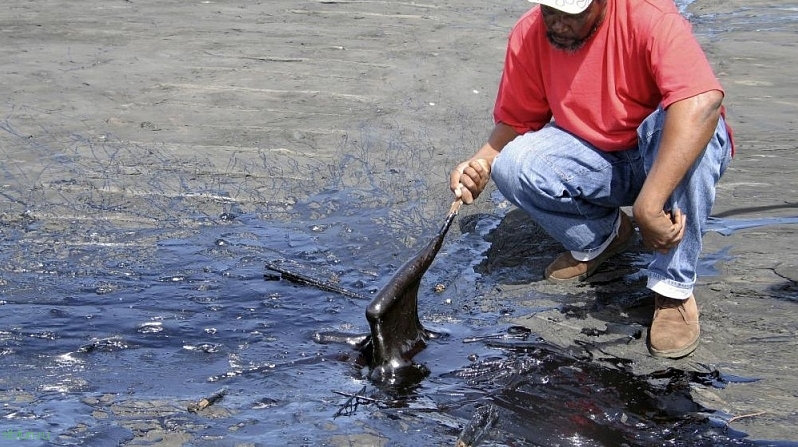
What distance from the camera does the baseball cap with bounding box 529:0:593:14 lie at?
10.5 ft

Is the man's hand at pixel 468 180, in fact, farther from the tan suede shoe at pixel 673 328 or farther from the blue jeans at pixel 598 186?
the tan suede shoe at pixel 673 328

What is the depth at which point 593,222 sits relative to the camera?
3.75 metres

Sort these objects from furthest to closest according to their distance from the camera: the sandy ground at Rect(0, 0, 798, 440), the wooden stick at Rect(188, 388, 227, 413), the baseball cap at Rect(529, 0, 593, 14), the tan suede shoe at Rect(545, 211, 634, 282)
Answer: the tan suede shoe at Rect(545, 211, 634, 282) → the sandy ground at Rect(0, 0, 798, 440) → the baseball cap at Rect(529, 0, 593, 14) → the wooden stick at Rect(188, 388, 227, 413)

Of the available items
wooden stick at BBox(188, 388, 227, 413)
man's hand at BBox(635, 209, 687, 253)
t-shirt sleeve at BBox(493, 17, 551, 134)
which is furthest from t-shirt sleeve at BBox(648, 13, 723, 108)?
wooden stick at BBox(188, 388, 227, 413)

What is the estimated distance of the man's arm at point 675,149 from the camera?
304cm

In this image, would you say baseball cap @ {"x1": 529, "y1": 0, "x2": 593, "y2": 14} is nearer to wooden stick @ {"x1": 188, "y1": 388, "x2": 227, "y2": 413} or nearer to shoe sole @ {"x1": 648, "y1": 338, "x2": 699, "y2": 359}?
shoe sole @ {"x1": 648, "y1": 338, "x2": 699, "y2": 359}

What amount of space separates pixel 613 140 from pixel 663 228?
0.47m

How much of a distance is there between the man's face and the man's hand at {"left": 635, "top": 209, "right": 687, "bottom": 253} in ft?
2.21

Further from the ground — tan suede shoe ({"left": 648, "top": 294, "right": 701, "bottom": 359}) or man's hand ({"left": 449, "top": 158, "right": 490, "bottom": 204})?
man's hand ({"left": 449, "top": 158, "right": 490, "bottom": 204})

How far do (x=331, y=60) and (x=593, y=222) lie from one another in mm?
3314

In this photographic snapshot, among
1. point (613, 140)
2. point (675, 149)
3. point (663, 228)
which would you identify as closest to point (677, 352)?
point (663, 228)

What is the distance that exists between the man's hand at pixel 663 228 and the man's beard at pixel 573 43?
2.17ft

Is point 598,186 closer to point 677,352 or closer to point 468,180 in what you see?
point 468,180

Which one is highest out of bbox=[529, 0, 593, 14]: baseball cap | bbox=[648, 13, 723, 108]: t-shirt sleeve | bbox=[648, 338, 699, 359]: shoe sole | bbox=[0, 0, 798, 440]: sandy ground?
bbox=[529, 0, 593, 14]: baseball cap
